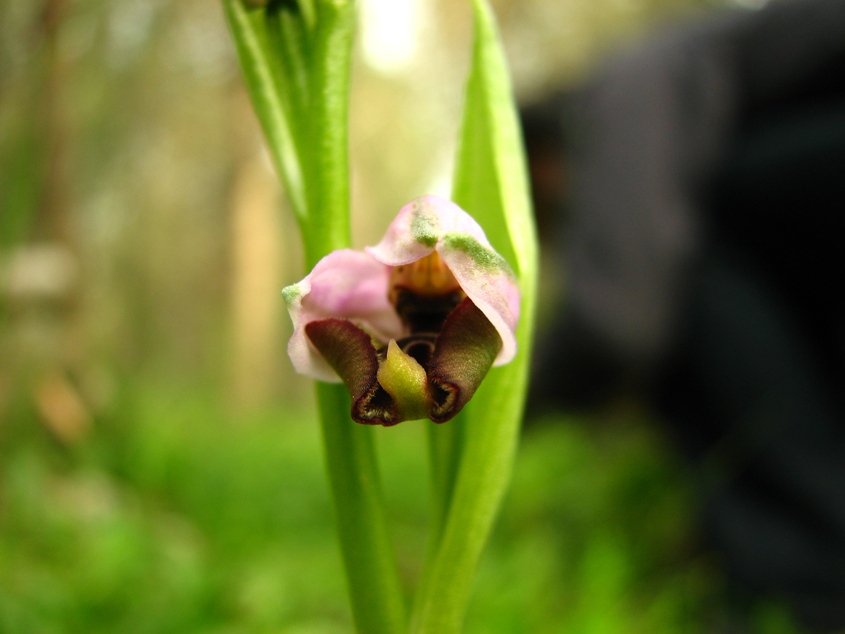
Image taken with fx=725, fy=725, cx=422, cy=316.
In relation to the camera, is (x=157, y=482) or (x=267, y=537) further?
(x=157, y=482)

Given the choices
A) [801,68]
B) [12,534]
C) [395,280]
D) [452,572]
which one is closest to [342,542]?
[452,572]

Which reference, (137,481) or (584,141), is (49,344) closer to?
(137,481)

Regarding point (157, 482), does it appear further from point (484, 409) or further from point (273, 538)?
point (484, 409)

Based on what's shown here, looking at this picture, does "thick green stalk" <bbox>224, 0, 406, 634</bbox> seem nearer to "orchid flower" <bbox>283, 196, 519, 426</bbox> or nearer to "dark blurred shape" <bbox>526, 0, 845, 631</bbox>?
"orchid flower" <bbox>283, 196, 519, 426</bbox>

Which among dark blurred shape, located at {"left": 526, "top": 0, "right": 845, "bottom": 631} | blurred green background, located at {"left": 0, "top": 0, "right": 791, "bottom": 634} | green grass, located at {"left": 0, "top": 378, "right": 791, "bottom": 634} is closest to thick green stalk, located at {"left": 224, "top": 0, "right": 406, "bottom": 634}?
blurred green background, located at {"left": 0, "top": 0, "right": 791, "bottom": 634}

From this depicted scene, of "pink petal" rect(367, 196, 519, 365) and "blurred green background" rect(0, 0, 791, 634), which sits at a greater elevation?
"pink petal" rect(367, 196, 519, 365)

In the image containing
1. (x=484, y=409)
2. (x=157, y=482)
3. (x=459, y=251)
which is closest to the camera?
(x=459, y=251)

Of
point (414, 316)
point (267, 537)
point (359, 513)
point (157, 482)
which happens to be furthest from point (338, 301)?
point (157, 482)
